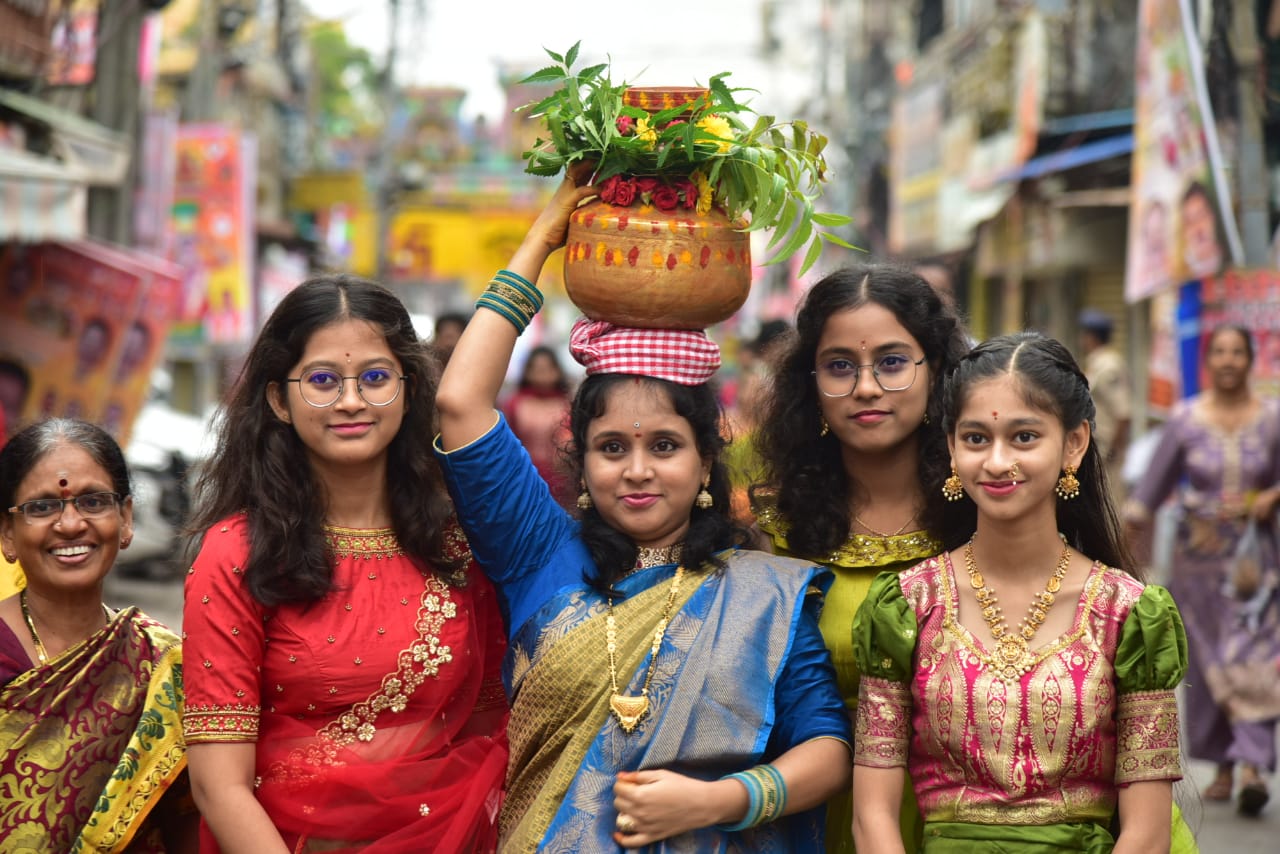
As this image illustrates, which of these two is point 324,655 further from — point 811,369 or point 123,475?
point 811,369

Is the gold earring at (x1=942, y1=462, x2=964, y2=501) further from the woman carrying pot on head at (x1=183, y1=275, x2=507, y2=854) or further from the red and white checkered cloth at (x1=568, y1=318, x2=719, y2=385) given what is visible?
the woman carrying pot on head at (x1=183, y1=275, x2=507, y2=854)

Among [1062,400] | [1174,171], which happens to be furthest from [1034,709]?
[1174,171]

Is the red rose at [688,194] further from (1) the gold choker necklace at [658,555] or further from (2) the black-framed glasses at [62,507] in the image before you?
(2) the black-framed glasses at [62,507]

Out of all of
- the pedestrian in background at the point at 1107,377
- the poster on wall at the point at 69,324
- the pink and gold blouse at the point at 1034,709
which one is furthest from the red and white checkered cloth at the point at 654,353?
the pedestrian in background at the point at 1107,377

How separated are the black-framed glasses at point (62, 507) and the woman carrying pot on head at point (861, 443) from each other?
4.62 ft

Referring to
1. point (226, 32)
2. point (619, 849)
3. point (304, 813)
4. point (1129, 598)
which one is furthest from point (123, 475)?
point (226, 32)

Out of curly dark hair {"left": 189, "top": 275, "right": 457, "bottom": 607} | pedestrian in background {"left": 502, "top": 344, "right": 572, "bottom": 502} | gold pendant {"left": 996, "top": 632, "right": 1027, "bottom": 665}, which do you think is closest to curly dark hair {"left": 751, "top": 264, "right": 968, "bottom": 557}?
gold pendant {"left": 996, "top": 632, "right": 1027, "bottom": 665}

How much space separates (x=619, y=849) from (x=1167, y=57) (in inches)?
345

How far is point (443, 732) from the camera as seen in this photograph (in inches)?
126

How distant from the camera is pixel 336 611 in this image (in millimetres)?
3080

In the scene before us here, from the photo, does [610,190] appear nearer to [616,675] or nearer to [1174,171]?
[616,675]

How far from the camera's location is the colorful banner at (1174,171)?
8977mm

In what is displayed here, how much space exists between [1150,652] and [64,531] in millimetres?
2147

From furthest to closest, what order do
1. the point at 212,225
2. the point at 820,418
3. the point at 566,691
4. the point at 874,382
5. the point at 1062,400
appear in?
the point at 212,225 → the point at 820,418 → the point at 874,382 → the point at 566,691 → the point at 1062,400
